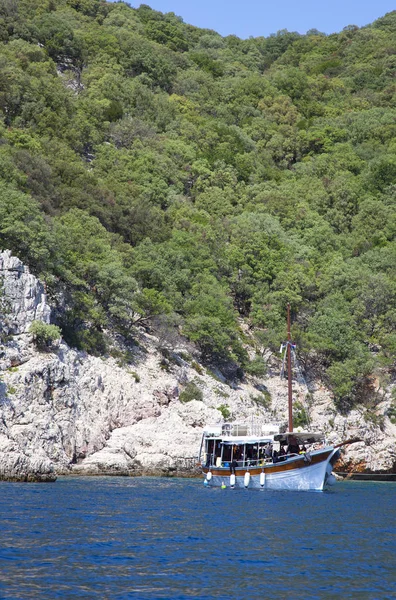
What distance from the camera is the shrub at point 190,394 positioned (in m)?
62.3

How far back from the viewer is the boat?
49.0 meters

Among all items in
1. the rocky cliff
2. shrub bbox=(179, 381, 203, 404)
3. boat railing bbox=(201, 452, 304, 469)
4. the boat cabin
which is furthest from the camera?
shrub bbox=(179, 381, 203, 404)

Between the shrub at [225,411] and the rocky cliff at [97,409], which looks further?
the shrub at [225,411]

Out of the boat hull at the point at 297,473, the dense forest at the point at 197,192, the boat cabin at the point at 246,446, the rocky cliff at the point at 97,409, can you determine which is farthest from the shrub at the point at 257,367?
the boat hull at the point at 297,473

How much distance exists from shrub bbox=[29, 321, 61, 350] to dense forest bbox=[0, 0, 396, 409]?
4753mm

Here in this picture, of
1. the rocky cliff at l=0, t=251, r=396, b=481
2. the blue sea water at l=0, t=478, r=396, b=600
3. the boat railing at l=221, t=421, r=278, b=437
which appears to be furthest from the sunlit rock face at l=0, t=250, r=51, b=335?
the blue sea water at l=0, t=478, r=396, b=600

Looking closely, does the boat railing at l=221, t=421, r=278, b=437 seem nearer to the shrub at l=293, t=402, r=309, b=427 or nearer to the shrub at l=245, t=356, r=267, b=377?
the shrub at l=293, t=402, r=309, b=427

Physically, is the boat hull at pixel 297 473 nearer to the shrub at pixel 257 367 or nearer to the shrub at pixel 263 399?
the shrub at pixel 263 399

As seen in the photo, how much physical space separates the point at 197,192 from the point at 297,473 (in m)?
57.5

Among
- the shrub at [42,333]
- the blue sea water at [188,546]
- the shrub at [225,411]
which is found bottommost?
the blue sea water at [188,546]

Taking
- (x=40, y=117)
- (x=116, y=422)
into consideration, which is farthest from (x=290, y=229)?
(x=116, y=422)

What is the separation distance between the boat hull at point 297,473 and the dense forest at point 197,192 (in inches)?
717

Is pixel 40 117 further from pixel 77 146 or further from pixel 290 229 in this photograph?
pixel 290 229

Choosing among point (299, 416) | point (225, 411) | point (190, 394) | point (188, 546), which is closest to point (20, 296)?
point (190, 394)
